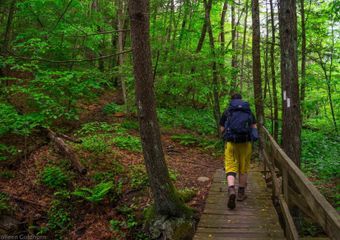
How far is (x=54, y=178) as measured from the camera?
28.3ft

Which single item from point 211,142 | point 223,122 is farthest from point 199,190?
point 211,142

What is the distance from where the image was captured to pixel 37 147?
33.4 feet

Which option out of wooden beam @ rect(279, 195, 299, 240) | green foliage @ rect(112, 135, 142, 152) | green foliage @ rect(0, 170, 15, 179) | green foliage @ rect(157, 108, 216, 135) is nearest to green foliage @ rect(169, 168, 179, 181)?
green foliage @ rect(112, 135, 142, 152)

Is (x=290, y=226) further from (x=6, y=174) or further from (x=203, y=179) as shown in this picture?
(x=6, y=174)

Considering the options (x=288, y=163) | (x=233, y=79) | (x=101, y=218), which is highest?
(x=233, y=79)

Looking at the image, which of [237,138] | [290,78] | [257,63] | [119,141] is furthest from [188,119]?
[237,138]

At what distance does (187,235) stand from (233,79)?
9.60 m

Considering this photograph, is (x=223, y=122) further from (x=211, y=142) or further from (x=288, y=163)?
(x=211, y=142)

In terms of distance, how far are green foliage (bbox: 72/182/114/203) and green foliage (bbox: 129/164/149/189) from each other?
0.61m

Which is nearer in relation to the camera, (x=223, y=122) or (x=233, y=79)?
(x=223, y=122)

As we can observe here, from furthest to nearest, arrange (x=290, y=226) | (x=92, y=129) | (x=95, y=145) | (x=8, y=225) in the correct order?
(x=92, y=129), (x=95, y=145), (x=8, y=225), (x=290, y=226)

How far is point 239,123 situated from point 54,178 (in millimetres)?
5301

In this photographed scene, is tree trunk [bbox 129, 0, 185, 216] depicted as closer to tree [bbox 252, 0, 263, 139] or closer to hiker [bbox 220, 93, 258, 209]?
hiker [bbox 220, 93, 258, 209]

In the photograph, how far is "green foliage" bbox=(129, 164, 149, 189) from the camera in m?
8.38
